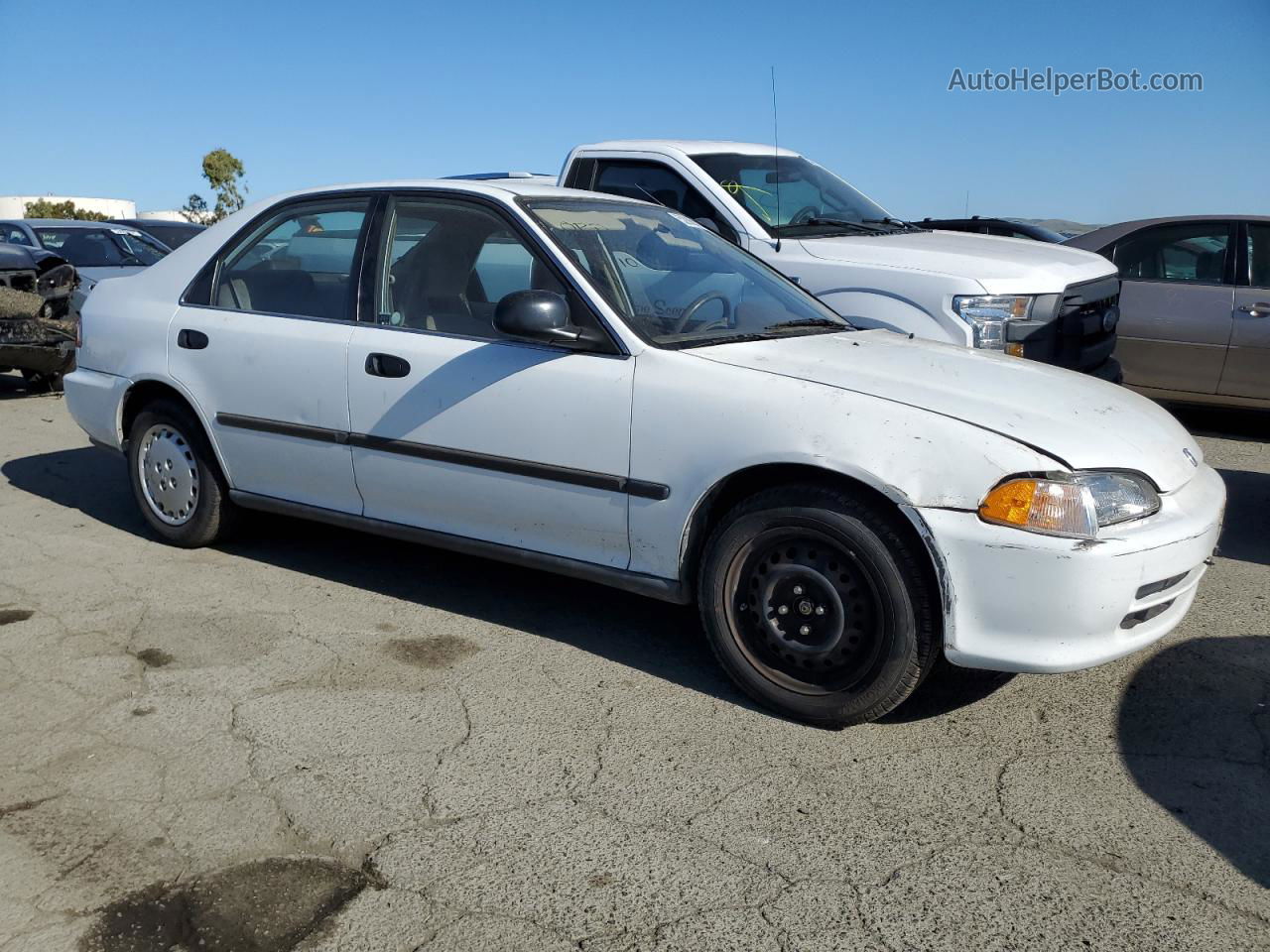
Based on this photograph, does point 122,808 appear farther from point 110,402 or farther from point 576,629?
point 110,402

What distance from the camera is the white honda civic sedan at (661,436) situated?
345cm

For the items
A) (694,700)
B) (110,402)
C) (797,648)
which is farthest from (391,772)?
(110,402)

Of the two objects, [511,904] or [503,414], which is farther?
[503,414]

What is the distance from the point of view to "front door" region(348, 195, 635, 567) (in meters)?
4.07

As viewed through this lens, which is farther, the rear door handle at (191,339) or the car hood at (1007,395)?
the rear door handle at (191,339)

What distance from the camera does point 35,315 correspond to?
9.94 meters

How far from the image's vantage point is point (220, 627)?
4586 mm

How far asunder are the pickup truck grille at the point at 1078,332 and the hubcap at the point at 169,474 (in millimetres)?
4043

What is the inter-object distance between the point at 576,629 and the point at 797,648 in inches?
44.1

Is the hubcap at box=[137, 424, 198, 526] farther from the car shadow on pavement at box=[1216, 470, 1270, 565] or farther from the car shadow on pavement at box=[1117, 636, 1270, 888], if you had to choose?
the car shadow on pavement at box=[1216, 470, 1270, 565]

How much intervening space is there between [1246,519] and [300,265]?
4.79 metres

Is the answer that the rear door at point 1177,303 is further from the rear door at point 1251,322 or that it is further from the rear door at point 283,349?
the rear door at point 283,349

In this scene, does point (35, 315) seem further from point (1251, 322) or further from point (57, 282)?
point (1251, 322)

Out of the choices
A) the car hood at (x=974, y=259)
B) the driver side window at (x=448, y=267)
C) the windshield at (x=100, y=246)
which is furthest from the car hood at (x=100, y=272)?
the driver side window at (x=448, y=267)
